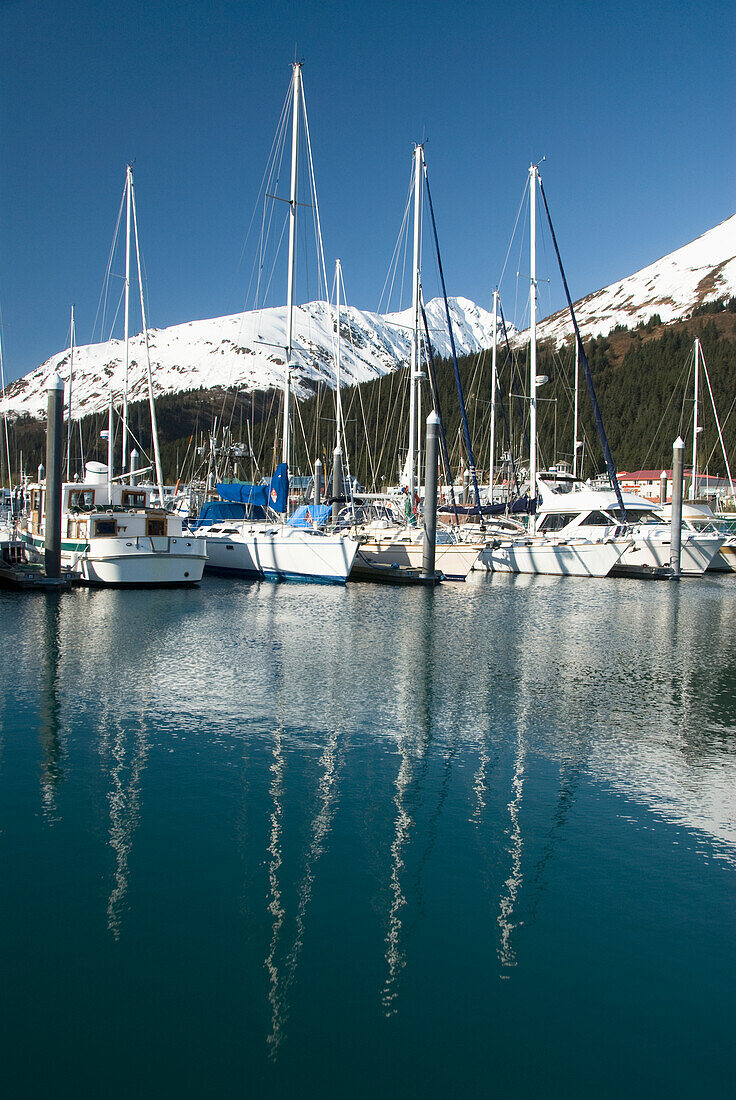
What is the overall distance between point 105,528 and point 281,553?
746 centimetres

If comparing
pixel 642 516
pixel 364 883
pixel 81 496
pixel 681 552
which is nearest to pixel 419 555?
pixel 81 496

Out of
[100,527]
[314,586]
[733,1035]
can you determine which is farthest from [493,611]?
[733,1035]

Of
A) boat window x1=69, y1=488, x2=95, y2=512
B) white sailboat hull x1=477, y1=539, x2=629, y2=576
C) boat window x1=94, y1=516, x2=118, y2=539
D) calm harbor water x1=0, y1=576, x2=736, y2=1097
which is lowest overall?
calm harbor water x1=0, y1=576, x2=736, y2=1097

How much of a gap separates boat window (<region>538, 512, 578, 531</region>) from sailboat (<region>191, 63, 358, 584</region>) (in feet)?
42.1

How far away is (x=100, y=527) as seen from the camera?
99.0ft

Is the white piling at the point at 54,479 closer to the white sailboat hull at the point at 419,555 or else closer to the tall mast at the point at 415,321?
the white sailboat hull at the point at 419,555

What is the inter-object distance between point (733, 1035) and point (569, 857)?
8.55 ft

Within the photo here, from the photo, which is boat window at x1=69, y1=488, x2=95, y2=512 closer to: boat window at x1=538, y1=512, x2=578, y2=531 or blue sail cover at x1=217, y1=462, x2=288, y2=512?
blue sail cover at x1=217, y1=462, x2=288, y2=512

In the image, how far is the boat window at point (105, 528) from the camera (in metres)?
30.1

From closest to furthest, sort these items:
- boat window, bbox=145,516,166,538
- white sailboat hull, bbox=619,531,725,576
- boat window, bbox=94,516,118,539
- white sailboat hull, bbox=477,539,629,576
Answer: boat window, bbox=94,516,118,539
boat window, bbox=145,516,166,538
white sailboat hull, bbox=477,539,629,576
white sailboat hull, bbox=619,531,725,576

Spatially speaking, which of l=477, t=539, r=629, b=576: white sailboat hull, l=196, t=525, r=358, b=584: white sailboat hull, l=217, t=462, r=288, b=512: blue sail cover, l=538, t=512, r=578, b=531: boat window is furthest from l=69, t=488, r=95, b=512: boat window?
l=538, t=512, r=578, b=531: boat window

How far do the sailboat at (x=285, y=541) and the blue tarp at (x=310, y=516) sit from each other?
0.55 metres

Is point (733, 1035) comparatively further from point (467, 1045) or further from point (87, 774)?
point (87, 774)

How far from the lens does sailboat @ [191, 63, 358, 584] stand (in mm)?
33156
